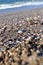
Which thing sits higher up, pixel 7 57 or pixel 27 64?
pixel 27 64

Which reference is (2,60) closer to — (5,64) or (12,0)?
(5,64)

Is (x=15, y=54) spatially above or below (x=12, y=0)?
above

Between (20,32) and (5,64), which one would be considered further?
(20,32)

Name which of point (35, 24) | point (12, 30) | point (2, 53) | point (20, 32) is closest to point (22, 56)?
point (2, 53)

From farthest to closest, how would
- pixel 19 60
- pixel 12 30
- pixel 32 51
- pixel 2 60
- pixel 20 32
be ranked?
pixel 12 30 → pixel 20 32 → pixel 2 60 → pixel 32 51 → pixel 19 60

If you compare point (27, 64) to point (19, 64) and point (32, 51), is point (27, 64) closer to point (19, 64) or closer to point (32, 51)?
point (19, 64)

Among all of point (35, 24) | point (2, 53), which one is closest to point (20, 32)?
point (35, 24)

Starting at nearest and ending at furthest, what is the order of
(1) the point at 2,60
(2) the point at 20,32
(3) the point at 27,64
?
1. (3) the point at 27,64
2. (1) the point at 2,60
3. (2) the point at 20,32

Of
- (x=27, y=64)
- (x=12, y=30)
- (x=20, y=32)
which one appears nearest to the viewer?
(x=27, y=64)

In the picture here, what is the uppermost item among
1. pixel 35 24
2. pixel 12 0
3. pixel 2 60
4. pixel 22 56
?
pixel 22 56
